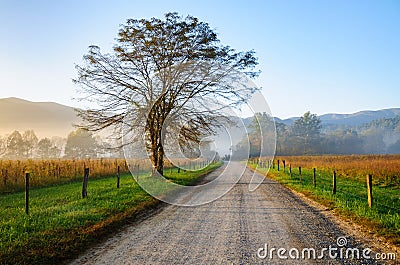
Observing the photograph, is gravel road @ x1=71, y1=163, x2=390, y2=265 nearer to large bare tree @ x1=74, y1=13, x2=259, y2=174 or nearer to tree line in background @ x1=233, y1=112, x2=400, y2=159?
large bare tree @ x1=74, y1=13, x2=259, y2=174

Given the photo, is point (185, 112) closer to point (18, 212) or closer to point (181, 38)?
point (181, 38)

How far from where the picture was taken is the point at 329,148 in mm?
115688

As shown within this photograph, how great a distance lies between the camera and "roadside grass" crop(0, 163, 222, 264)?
20.6ft

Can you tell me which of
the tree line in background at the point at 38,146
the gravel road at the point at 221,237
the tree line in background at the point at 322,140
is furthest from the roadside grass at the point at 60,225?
the tree line in background at the point at 322,140

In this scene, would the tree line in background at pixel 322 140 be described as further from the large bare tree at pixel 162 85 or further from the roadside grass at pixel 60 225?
the roadside grass at pixel 60 225

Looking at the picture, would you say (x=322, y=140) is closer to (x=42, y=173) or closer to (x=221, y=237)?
(x=42, y=173)

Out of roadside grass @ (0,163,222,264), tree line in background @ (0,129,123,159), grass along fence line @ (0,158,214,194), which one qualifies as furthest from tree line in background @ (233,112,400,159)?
roadside grass @ (0,163,222,264)

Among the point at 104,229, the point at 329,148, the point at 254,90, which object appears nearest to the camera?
the point at 104,229

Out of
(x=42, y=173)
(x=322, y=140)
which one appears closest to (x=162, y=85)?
(x=42, y=173)

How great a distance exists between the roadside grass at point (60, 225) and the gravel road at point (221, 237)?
49cm

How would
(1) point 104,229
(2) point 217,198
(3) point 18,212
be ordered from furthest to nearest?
(2) point 217,198
(3) point 18,212
(1) point 104,229

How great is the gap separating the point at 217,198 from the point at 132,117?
880 cm

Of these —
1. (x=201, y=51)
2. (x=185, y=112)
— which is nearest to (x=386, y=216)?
(x=185, y=112)

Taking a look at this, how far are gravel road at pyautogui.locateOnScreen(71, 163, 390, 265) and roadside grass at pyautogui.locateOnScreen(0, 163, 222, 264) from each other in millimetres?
488
